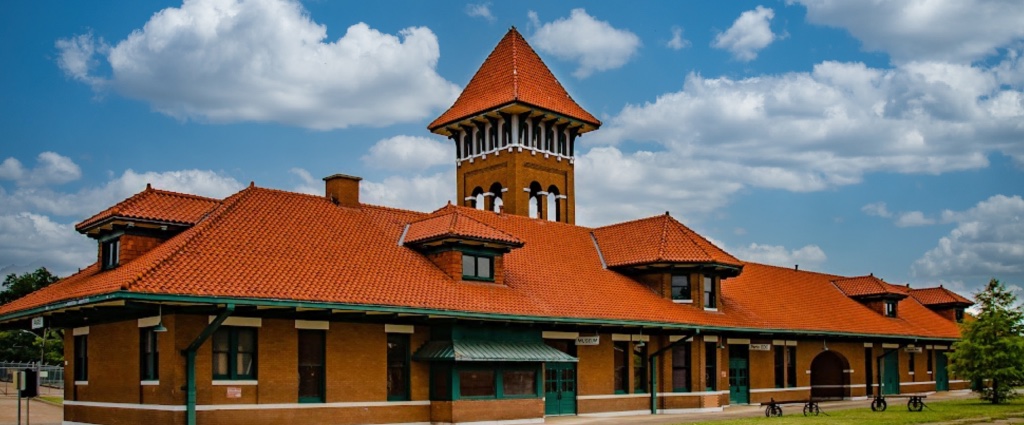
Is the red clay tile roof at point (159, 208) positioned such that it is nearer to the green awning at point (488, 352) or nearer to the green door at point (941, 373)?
the green awning at point (488, 352)

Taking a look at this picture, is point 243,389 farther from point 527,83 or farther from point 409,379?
point 527,83

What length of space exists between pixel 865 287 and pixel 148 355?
35.5 m

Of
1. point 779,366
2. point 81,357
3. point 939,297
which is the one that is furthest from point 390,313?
point 939,297

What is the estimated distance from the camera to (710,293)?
35.9 m

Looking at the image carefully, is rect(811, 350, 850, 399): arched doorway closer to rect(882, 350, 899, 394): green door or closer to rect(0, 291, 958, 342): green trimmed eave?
rect(882, 350, 899, 394): green door

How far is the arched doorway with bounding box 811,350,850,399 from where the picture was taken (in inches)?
1718

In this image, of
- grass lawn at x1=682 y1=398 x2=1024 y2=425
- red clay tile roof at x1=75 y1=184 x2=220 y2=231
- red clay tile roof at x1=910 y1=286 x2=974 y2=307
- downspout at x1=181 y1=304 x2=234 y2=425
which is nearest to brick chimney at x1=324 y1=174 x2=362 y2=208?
red clay tile roof at x1=75 y1=184 x2=220 y2=231

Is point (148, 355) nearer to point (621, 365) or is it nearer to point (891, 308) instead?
point (621, 365)

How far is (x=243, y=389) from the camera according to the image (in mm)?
23203

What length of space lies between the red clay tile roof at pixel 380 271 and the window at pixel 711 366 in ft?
3.83

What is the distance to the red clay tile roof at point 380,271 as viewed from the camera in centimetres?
2345

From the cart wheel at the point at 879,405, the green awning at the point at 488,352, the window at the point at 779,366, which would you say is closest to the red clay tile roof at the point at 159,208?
the green awning at the point at 488,352

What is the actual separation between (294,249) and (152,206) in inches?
155

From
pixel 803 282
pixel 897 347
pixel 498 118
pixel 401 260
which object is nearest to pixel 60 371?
pixel 498 118
